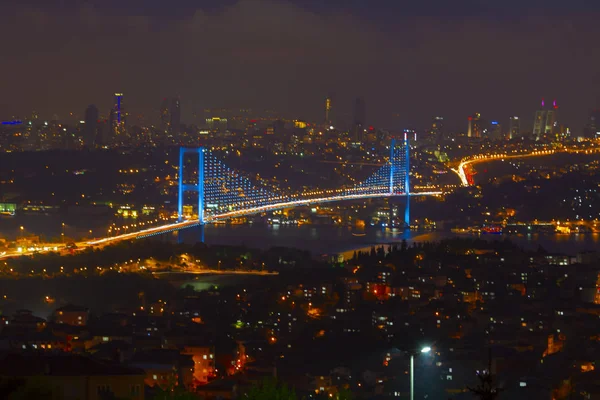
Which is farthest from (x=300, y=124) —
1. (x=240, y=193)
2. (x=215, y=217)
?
(x=215, y=217)

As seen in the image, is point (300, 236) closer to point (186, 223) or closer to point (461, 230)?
point (186, 223)

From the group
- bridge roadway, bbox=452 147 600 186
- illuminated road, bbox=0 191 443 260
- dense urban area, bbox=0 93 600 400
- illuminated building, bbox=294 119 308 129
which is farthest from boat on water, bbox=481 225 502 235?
illuminated building, bbox=294 119 308 129

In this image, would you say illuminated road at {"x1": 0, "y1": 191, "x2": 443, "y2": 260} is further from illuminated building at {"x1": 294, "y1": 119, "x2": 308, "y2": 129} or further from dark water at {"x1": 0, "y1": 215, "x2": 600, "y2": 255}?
illuminated building at {"x1": 294, "y1": 119, "x2": 308, "y2": 129}

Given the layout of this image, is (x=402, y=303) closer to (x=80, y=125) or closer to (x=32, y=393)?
(x=32, y=393)

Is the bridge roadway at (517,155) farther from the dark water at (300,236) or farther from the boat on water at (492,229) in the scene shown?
the dark water at (300,236)

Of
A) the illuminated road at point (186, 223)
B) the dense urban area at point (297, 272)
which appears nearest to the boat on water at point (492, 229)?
the dense urban area at point (297, 272)

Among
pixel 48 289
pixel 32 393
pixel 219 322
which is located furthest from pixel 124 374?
pixel 48 289
